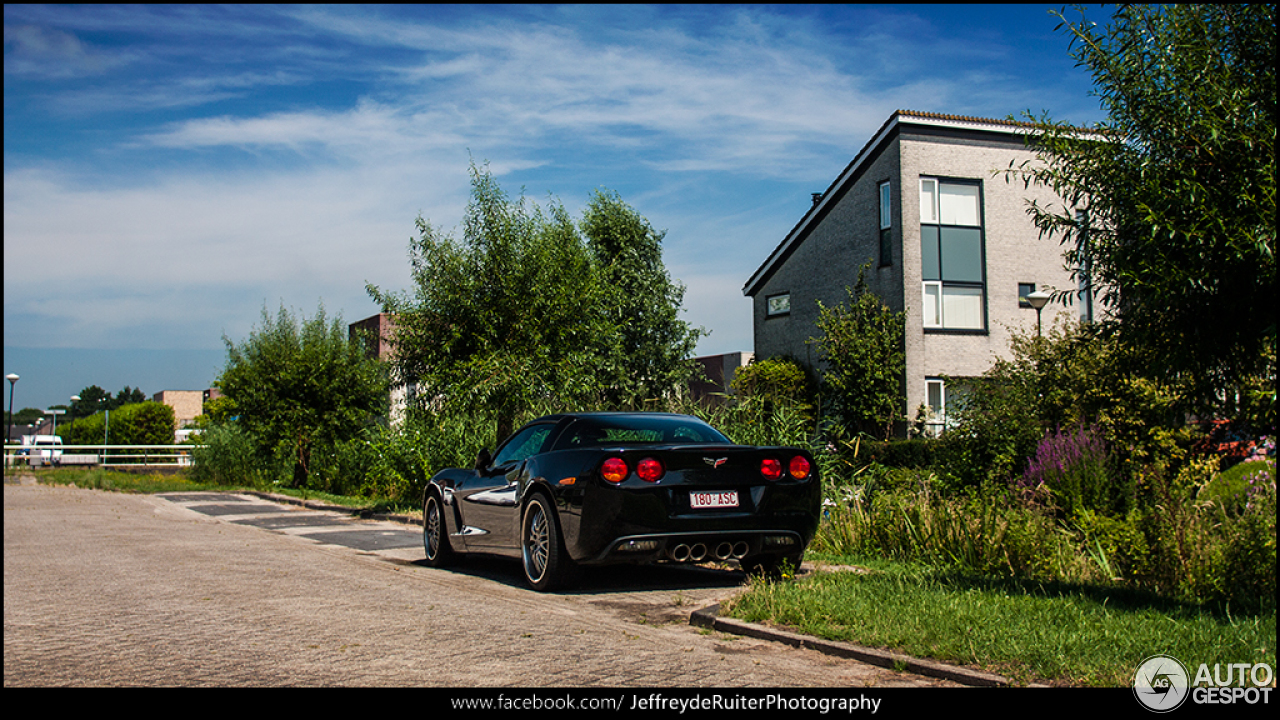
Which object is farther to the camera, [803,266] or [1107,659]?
[803,266]

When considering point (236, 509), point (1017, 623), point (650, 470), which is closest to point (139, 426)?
point (236, 509)

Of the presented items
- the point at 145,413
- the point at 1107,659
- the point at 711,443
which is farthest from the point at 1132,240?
the point at 145,413

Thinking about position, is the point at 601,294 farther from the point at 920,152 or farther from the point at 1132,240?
the point at 920,152

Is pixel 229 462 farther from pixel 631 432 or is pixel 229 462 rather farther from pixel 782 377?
pixel 631 432

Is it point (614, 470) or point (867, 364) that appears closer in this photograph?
point (614, 470)

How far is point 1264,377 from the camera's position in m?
6.12

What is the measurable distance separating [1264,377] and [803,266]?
2776cm

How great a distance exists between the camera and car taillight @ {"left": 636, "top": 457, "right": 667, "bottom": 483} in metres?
7.23

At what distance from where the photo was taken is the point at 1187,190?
5598mm

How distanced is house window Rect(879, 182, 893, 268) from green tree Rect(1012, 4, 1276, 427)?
2314 cm

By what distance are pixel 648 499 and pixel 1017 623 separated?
8.91 ft

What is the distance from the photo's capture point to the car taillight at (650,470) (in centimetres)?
723

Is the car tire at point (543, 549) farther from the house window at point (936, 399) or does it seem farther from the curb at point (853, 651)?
the house window at point (936, 399)

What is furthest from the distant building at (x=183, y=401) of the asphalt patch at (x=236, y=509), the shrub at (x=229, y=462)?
the asphalt patch at (x=236, y=509)
